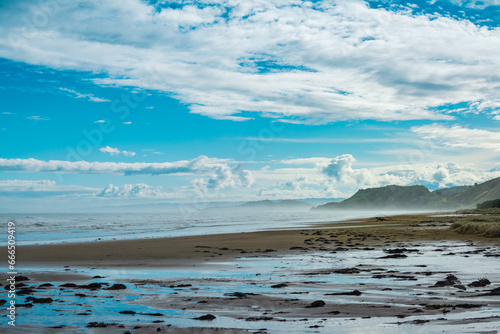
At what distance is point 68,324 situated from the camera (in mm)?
9133

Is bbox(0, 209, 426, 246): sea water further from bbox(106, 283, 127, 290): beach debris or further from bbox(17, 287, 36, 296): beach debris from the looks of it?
bbox(106, 283, 127, 290): beach debris

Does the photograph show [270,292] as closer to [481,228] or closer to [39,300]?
[39,300]

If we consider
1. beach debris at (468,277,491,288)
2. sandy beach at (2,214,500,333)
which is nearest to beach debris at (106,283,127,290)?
sandy beach at (2,214,500,333)

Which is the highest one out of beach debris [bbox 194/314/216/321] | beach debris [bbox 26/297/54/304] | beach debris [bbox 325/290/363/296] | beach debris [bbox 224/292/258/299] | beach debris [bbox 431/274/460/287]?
beach debris [bbox 26/297/54/304]

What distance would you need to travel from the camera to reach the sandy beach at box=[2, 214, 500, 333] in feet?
28.3

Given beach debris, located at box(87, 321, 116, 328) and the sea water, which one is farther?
the sea water

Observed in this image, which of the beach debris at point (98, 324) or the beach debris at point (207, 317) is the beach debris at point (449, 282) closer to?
the beach debris at point (207, 317)

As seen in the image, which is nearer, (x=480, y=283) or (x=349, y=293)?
(x=349, y=293)

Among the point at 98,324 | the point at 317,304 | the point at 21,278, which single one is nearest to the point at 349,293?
the point at 317,304

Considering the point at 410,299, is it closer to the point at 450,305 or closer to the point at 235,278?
the point at 450,305

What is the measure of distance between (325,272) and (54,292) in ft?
29.4

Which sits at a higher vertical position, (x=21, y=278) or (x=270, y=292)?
(x=21, y=278)

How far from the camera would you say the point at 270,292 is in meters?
12.0

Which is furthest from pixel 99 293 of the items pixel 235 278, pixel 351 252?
pixel 351 252
